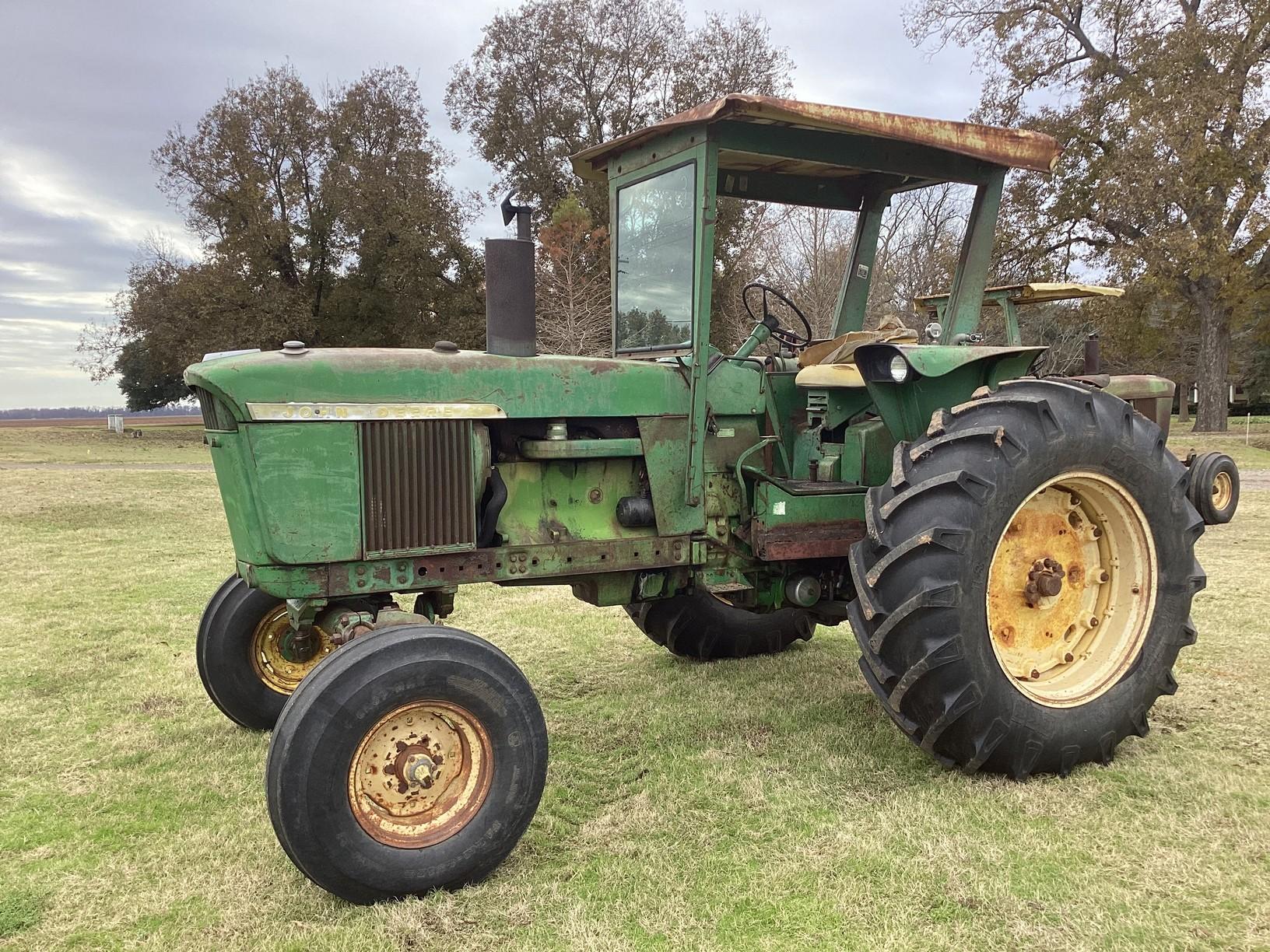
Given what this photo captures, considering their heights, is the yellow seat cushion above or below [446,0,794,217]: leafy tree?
below

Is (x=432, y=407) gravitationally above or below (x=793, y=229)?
below

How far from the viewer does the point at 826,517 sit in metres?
3.95

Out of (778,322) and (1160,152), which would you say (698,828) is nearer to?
(778,322)

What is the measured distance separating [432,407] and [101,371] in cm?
2695

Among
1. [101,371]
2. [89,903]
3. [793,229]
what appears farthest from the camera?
[101,371]

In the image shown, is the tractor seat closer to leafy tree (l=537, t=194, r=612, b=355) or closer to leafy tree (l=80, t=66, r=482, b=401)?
leafy tree (l=537, t=194, r=612, b=355)

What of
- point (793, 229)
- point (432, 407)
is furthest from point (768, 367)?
point (793, 229)

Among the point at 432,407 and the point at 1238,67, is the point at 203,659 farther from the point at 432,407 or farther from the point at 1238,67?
the point at 1238,67

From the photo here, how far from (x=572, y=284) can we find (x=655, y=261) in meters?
11.9

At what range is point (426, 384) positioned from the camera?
10.6 feet

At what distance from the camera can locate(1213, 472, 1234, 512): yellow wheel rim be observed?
392 centimetres

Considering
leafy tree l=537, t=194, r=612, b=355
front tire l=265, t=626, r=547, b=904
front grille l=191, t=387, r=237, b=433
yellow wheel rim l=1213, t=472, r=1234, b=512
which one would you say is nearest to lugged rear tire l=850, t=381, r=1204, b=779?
yellow wheel rim l=1213, t=472, r=1234, b=512

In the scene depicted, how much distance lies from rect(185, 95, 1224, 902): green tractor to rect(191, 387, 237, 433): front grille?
0.01m

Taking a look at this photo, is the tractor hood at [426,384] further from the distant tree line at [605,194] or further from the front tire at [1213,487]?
the distant tree line at [605,194]
